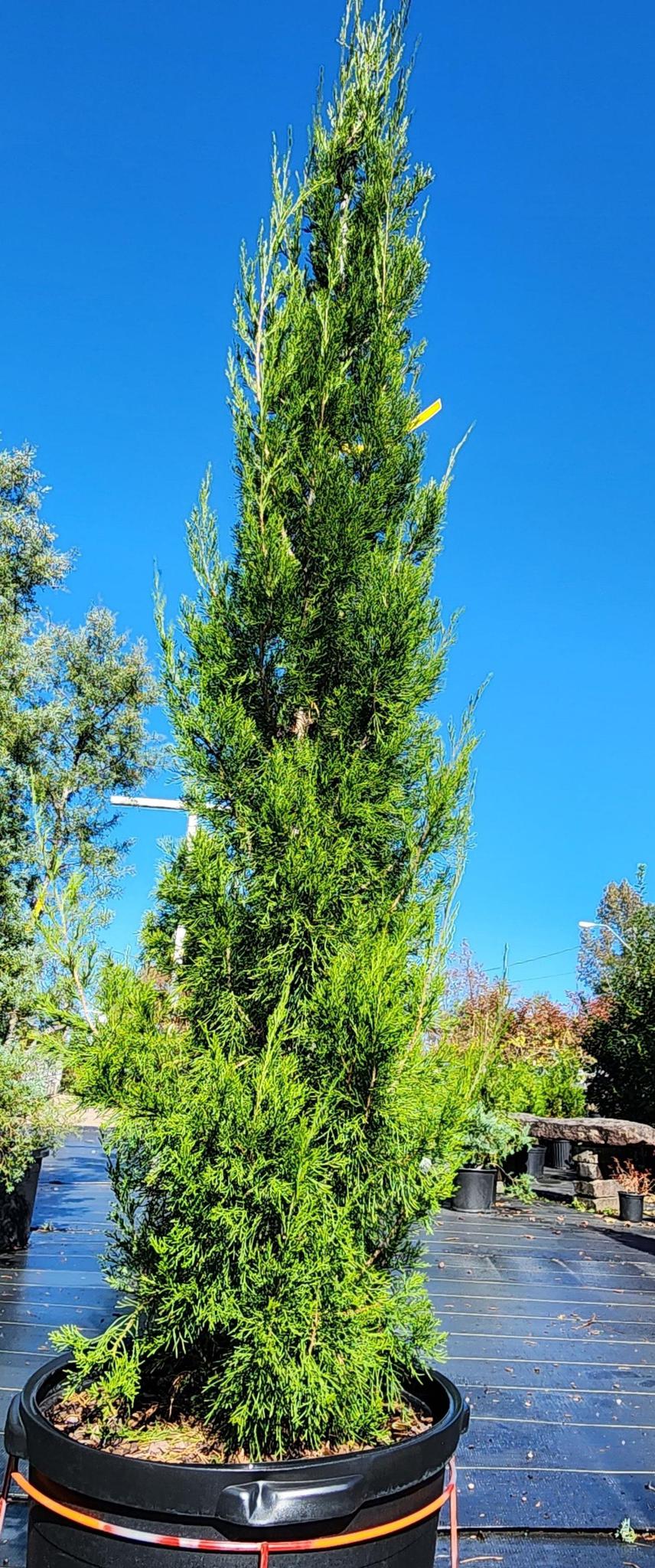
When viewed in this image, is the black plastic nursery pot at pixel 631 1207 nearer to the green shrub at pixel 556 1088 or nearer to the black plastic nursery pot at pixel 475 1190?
the black plastic nursery pot at pixel 475 1190

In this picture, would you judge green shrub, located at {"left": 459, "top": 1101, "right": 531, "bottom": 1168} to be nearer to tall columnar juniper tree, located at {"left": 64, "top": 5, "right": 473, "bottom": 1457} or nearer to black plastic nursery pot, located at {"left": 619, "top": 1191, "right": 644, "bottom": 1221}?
black plastic nursery pot, located at {"left": 619, "top": 1191, "right": 644, "bottom": 1221}

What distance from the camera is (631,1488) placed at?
321 cm

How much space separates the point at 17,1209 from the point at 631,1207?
21.6ft

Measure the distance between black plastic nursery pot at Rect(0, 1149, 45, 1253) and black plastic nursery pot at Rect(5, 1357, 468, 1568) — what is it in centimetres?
476

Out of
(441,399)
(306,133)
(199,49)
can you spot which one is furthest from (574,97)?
(441,399)

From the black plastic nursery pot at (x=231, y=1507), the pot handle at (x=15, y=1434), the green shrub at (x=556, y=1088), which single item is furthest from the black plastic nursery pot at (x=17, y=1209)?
the green shrub at (x=556, y=1088)

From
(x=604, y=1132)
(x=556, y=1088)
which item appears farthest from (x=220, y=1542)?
(x=556, y=1088)

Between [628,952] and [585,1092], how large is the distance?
7.62 feet

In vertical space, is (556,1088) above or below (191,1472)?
above

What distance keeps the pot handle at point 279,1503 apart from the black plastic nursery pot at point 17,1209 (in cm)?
512

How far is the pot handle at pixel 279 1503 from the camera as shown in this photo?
154 cm

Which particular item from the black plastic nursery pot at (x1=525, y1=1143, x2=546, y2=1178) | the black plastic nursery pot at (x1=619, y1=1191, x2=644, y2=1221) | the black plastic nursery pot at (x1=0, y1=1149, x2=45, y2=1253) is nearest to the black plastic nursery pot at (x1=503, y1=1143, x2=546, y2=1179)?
the black plastic nursery pot at (x1=525, y1=1143, x2=546, y2=1178)

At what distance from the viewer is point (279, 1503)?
155cm

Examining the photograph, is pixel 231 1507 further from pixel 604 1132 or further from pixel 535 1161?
pixel 535 1161
